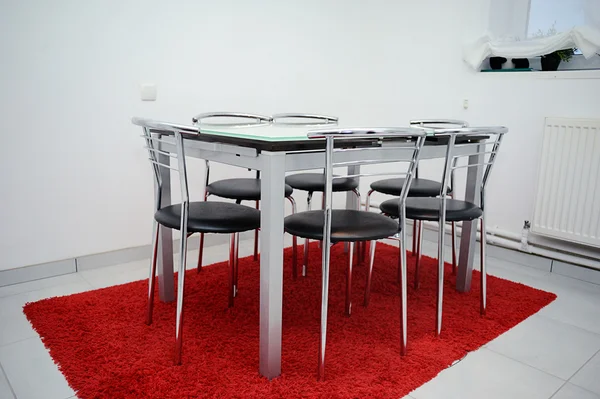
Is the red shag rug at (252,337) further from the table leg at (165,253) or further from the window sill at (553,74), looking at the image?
the window sill at (553,74)

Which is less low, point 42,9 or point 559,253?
point 42,9

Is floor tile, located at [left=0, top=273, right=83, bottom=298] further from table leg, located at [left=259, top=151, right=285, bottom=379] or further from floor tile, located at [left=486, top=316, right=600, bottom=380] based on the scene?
floor tile, located at [left=486, top=316, right=600, bottom=380]

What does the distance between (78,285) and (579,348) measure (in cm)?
227

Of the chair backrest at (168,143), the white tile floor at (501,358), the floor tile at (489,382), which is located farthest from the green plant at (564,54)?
the chair backrest at (168,143)

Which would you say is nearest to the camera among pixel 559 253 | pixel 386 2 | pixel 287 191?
pixel 287 191

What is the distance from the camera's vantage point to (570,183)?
265cm

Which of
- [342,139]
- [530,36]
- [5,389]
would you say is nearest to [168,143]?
[342,139]

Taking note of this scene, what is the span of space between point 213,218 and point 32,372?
0.80 m

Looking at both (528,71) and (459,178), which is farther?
(459,178)

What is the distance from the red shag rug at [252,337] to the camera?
158cm

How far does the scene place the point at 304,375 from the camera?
165 cm

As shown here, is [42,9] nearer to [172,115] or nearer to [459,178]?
[172,115]

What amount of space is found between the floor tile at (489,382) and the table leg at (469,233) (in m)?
0.63

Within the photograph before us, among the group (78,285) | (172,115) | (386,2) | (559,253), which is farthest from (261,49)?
(559,253)
